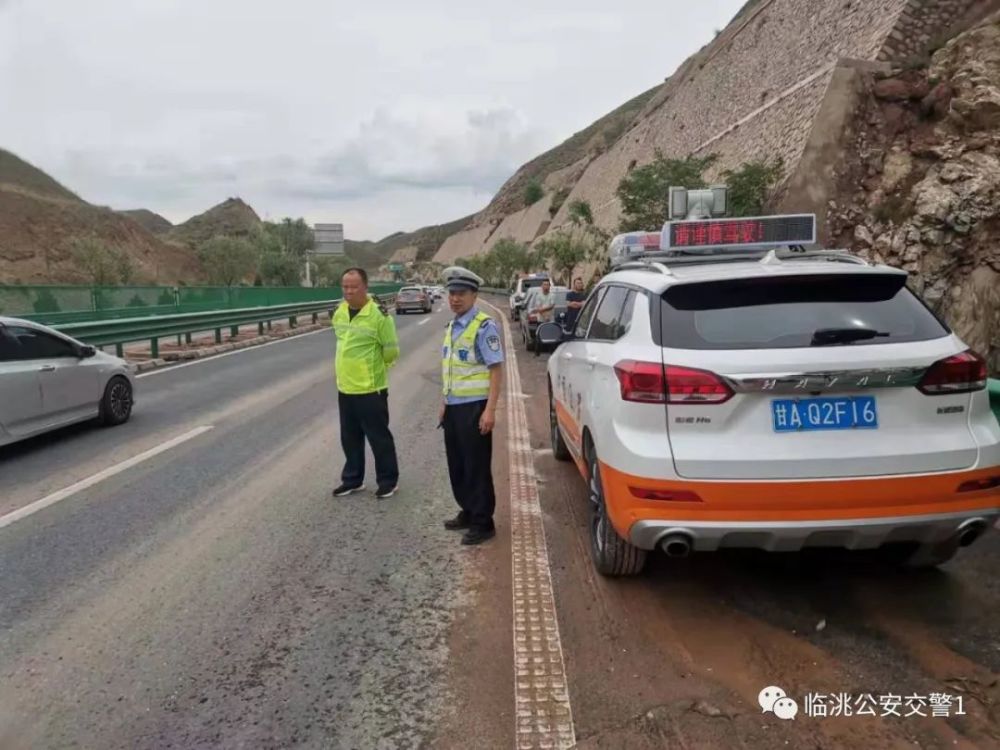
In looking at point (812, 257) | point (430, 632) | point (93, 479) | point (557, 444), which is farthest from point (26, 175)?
A: point (812, 257)

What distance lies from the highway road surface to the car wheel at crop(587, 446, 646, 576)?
123 mm

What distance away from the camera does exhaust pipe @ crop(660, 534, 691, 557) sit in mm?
3250

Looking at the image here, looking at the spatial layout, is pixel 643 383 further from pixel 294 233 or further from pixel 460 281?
pixel 294 233

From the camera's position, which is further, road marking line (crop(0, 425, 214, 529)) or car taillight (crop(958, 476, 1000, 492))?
road marking line (crop(0, 425, 214, 529))

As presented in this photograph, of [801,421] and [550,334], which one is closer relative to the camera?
[801,421]

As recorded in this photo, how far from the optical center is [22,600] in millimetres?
3883

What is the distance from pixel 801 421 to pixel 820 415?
90 mm

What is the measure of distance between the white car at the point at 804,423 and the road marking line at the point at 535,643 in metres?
0.65

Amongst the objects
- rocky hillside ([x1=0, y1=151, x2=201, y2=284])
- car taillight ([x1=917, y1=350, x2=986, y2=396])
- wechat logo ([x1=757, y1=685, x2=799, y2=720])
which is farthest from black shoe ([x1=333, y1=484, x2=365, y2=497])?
rocky hillside ([x1=0, y1=151, x2=201, y2=284])

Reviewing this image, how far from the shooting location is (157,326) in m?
14.7

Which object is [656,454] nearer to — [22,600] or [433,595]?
[433,595]

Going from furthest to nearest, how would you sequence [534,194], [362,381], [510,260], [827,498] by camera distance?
[534,194]
[510,260]
[362,381]
[827,498]

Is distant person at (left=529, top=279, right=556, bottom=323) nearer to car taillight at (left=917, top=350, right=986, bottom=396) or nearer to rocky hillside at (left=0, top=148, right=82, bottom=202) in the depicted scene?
car taillight at (left=917, top=350, right=986, bottom=396)

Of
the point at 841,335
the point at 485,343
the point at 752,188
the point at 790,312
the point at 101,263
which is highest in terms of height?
the point at 752,188
